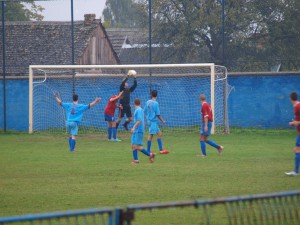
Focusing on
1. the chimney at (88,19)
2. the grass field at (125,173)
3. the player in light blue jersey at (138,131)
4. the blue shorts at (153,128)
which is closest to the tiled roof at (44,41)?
the chimney at (88,19)

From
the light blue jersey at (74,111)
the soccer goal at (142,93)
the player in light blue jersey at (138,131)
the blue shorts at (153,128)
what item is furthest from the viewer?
the soccer goal at (142,93)

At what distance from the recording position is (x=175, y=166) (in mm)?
16172

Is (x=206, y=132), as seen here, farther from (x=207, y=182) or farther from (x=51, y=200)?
(x=51, y=200)

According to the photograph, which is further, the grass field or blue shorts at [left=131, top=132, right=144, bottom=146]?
blue shorts at [left=131, top=132, right=144, bottom=146]

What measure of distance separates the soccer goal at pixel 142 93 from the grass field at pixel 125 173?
3233 millimetres

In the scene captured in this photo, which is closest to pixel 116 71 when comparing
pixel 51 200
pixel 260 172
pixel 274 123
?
pixel 274 123

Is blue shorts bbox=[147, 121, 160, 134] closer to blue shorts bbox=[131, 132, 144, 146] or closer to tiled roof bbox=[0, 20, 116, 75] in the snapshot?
blue shorts bbox=[131, 132, 144, 146]

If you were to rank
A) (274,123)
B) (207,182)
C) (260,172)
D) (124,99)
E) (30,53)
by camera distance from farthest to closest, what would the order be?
(30,53), (274,123), (124,99), (260,172), (207,182)

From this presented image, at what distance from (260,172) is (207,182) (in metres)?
1.94

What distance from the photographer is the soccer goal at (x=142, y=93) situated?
2656 centimetres

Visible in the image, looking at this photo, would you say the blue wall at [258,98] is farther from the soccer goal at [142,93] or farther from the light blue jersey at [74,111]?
the light blue jersey at [74,111]

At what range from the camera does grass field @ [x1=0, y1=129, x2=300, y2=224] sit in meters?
11.5

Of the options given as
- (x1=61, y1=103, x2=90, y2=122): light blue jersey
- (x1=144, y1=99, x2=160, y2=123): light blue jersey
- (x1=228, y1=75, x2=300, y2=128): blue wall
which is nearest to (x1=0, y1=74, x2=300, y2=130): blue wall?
(x1=228, y1=75, x2=300, y2=128): blue wall

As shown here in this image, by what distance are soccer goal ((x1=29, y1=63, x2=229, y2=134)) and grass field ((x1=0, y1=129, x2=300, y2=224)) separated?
3233mm
